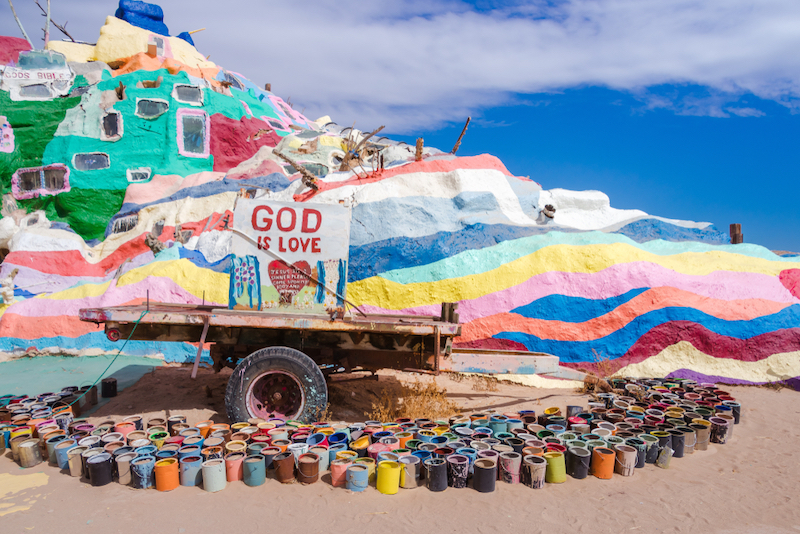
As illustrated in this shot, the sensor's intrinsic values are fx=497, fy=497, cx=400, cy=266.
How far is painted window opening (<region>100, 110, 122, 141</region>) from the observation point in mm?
18766

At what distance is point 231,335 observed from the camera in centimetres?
586

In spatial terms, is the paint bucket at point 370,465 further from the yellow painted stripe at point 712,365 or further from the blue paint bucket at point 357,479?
the yellow painted stripe at point 712,365

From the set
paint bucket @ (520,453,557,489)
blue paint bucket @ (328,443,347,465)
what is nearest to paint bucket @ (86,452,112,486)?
blue paint bucket @ (328,443,347,465)

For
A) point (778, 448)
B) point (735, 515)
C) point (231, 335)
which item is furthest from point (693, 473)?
point (231, 335)

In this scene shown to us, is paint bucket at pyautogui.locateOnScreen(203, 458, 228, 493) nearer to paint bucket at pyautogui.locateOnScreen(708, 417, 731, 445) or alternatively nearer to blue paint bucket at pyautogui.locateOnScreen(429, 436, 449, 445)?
blue paint bucket at pyautogui.locateOnScreen(429, 436, 449, 445)

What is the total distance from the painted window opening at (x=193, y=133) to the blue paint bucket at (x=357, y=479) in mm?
17958

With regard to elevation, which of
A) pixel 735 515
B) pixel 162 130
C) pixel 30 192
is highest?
pixel 162 130

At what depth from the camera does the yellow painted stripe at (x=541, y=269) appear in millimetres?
9750

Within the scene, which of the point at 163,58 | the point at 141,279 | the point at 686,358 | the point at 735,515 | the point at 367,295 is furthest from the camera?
the point at 163,58

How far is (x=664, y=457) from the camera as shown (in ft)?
16.2

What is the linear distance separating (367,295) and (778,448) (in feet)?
22.6

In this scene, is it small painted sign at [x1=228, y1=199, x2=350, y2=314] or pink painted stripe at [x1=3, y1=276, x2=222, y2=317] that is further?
pink painted stripe at [x1=3, y1=276, x2=222, y2=317]

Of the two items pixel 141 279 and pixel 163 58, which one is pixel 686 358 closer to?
pixel 141 279

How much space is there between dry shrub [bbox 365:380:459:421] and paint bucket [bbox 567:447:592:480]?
2.04m
